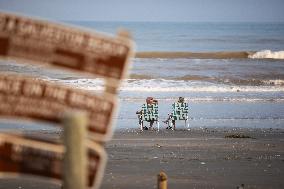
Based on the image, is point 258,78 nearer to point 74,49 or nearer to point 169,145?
point 169,145

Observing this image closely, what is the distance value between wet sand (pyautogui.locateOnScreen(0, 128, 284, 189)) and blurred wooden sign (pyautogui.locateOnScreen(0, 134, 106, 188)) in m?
6.69

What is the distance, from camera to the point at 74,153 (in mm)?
2510

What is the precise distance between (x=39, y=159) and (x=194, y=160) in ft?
32.4

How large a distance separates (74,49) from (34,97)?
1.13ft

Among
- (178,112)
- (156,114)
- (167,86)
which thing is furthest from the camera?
(167,86)

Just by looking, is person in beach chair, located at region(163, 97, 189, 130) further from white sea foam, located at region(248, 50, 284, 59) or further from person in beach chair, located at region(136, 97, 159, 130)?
white sea foam, located at region(248, 50, 284, 59)

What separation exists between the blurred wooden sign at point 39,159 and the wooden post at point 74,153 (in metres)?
0.55

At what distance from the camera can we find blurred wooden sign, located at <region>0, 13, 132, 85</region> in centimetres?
311

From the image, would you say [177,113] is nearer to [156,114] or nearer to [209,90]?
[156,114]

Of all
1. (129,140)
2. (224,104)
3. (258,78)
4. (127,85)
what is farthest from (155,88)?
(129,140)

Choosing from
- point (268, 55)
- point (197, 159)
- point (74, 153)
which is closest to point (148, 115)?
point (197, 159)

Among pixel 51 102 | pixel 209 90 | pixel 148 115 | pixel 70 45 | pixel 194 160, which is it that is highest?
Result: pixel 209 90

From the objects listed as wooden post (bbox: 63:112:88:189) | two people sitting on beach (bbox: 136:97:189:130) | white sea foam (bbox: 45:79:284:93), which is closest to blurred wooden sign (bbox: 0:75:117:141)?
wooden post (bbox: 63:112:88:189)

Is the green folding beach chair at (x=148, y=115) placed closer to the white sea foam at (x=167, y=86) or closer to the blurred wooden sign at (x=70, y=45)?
the white sea foam at (x=167, y=86)
